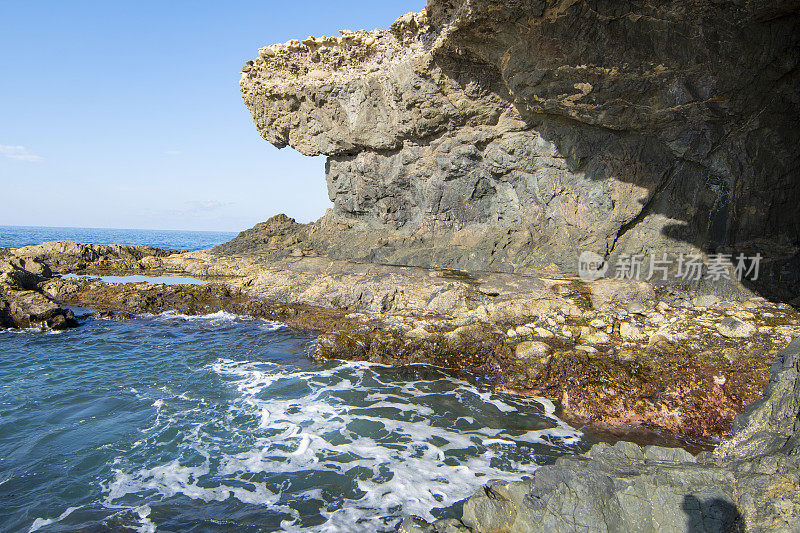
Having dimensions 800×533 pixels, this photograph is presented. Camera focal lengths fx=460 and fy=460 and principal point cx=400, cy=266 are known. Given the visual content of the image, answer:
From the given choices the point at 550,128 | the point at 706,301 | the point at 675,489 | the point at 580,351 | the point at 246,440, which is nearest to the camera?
the point at 675,489

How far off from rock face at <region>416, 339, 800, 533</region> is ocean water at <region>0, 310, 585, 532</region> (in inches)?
61.0

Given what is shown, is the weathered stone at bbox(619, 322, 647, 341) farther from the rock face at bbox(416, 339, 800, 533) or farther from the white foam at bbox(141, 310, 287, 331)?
the white foam at bbox(141, 310, 287, 331)

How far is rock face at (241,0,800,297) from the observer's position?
1130 centimetres

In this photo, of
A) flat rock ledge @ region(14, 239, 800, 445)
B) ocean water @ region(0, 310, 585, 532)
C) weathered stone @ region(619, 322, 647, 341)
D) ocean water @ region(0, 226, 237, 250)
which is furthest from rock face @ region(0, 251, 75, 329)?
ocean water @ region(0, 226, 237, 250)

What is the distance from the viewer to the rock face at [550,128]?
11297 mm

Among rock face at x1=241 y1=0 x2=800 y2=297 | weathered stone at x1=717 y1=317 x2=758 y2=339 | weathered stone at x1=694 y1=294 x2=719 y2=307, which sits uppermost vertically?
rock face at x1=241 y1=0 x2=800 y2=297

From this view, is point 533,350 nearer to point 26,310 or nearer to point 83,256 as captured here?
point 26,310

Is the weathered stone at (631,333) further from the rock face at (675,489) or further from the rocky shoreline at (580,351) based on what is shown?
the rock face at (675,489)

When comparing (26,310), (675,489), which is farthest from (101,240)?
(675,489)

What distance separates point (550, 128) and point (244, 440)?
12.5 meters

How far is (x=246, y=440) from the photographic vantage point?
810cm

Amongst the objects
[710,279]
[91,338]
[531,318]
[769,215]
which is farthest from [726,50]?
[91,338]

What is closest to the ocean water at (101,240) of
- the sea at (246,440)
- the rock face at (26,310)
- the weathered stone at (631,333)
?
the rock face at (26,310)

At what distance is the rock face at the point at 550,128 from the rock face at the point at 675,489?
28.8ft
